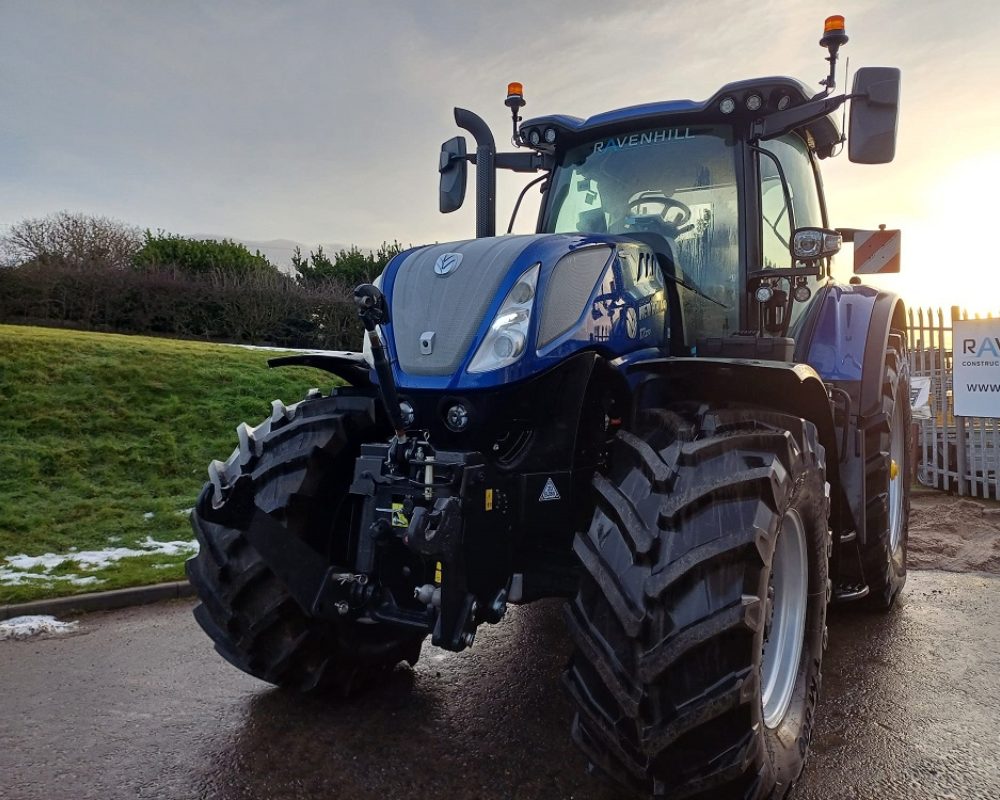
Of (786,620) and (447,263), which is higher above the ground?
(447,263)

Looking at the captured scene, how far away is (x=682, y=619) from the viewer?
2367 millimetres

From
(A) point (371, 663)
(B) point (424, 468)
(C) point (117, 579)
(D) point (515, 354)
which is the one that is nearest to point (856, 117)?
(D) point (515, 354)

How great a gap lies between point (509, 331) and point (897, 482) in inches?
152

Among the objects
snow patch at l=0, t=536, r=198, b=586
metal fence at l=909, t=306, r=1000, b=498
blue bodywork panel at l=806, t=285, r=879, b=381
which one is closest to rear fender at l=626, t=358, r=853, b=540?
blue bodywork panel at l=806, t=285, r=879, b=381

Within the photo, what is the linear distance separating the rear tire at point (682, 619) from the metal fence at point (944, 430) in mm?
7867

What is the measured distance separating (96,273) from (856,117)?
1705 cm

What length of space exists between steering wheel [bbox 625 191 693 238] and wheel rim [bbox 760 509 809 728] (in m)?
1.63

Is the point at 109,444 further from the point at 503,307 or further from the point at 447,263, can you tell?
the point at 503,307

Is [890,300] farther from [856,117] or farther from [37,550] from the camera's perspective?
[37,550]

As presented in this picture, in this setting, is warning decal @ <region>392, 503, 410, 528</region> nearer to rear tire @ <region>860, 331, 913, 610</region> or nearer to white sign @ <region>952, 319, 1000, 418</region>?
rear tire @ <region>860, 331, 913, 610</region>

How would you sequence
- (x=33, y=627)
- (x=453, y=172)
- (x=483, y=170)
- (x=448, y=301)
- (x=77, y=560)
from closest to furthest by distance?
1. (x=448, y=301)
2. (x=483, y=170)
3. (x=453, y=172)
4. (x=33, y=627)
5. (x=77, y=560)

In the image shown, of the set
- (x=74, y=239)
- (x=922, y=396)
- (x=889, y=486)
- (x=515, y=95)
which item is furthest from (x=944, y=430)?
(x=74, y=239)

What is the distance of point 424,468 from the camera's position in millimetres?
2746

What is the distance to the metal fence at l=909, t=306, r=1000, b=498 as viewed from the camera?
9273 millimetres
